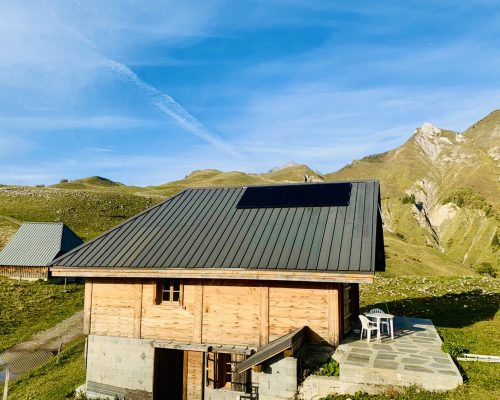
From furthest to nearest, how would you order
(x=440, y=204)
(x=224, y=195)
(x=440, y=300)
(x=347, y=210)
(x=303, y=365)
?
(x=440, y=204) < (x=440, y=300) < (x=224, y=195) < (x=347, y=210) < (x=303, y=365)

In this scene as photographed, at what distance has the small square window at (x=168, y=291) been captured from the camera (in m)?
15.3

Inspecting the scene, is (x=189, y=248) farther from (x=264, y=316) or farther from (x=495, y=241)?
(x=495, y=241)

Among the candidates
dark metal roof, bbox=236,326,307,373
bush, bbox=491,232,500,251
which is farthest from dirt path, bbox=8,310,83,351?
bush, bbox=491,232,500,251

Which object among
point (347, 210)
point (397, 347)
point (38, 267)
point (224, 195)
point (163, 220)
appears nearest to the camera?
point (397, 347)

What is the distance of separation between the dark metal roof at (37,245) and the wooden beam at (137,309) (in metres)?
31.5

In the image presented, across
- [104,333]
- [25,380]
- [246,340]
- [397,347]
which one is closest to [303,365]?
[246,340]

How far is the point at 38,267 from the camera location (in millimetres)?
42438

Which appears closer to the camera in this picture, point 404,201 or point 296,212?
point 296,212

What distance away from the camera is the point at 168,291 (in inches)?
609

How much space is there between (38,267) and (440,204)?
166184 millimetres

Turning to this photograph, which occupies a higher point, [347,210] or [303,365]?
[347,210]

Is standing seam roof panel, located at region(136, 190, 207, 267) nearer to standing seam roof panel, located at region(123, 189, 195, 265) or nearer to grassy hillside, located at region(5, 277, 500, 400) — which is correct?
standing seam roof panel, located at region(123, 189, 195, 265)

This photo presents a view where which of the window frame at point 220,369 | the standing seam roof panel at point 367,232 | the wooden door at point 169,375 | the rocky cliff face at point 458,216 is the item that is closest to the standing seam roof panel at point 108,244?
the wooden door at point 169,375

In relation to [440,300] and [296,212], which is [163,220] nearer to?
[296,212]
